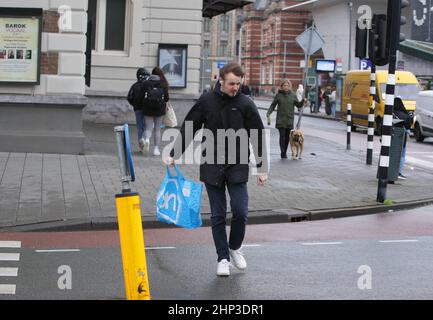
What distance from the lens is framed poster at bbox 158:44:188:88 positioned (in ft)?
81.1

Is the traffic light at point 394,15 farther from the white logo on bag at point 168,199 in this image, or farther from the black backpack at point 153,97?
the white logo on bag at point 168,199

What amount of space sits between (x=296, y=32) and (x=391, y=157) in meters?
71.0

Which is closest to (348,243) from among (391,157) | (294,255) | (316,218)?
(294,255)

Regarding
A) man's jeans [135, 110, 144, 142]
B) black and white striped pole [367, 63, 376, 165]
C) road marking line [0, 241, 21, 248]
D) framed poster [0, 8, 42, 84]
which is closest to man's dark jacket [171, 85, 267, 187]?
road marking line [0, 241, 21, 248]

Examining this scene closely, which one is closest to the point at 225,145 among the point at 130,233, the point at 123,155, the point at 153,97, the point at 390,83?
the point at 123,155

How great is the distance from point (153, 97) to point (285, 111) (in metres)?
3.52

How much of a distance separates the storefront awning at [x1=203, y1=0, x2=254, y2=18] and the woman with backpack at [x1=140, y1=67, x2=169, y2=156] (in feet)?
41.1

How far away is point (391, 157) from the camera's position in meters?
15.0

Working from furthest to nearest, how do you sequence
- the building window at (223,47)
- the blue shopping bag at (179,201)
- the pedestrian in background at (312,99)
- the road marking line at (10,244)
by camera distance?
1. the building window at (223,47)
2. the pedestrian in background at (312,99)
3. the road marking line at (10,244)
4. the blue shopping bag at (179,201)

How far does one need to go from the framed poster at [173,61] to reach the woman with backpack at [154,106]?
25.1 feet

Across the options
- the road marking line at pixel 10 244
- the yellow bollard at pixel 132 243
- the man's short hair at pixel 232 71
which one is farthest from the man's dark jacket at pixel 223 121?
the road marking line at pixel 10 244

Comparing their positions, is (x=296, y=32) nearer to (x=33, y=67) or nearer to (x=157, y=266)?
(x=33, y=67)

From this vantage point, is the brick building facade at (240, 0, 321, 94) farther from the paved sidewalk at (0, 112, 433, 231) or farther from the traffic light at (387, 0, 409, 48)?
the traffic light at (387, 0, 409, 48)

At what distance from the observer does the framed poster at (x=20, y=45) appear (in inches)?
606
